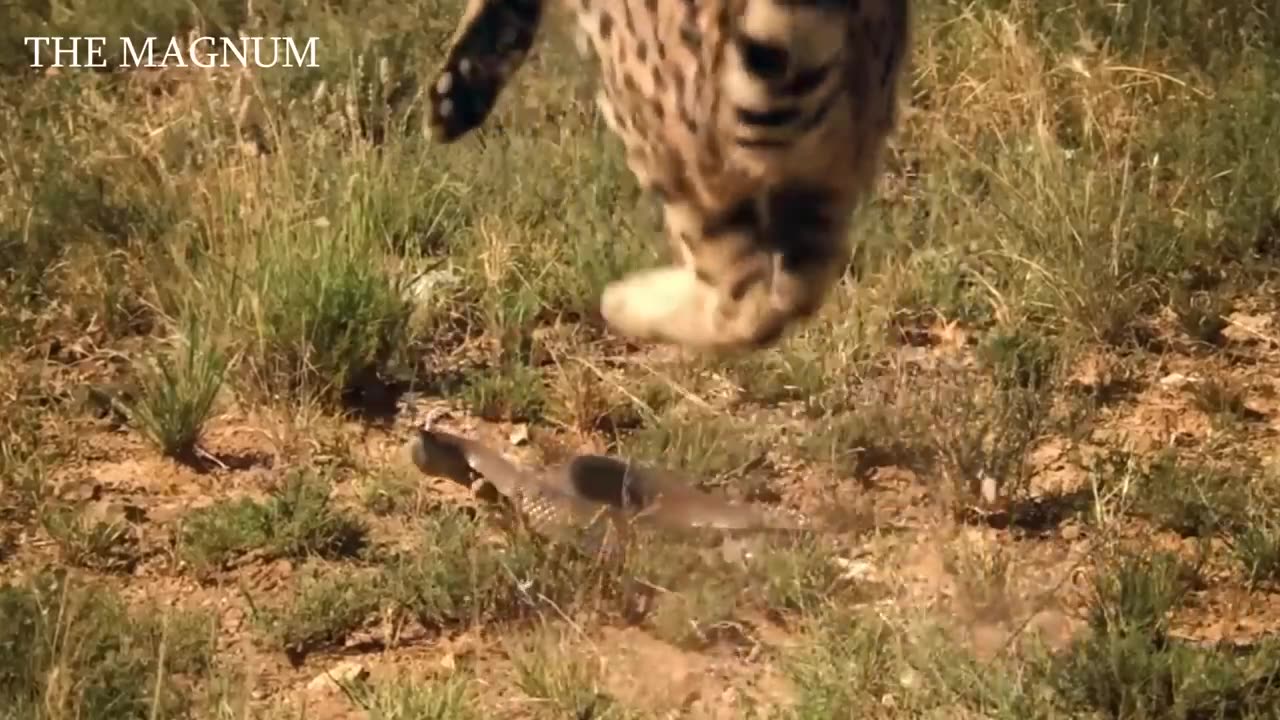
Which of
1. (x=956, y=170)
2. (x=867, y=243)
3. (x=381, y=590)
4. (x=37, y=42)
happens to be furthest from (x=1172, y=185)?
(x=37, y=42)

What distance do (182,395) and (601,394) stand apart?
0.74 meters

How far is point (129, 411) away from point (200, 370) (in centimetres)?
18

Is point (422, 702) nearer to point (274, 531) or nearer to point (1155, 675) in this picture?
point (274, 531)

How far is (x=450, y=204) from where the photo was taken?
4.19m

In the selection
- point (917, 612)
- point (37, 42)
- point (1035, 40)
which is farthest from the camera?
point (37, 42)

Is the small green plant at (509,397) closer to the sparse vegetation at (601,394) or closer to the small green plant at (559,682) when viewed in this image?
the sparse vegetation at (601,394)

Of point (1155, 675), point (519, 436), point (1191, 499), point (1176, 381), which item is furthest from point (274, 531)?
point (1176, 381)

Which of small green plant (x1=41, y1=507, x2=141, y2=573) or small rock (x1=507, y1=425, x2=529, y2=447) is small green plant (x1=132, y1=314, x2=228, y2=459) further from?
small rock (x1=507, y1=425, x2=529, y2=447)

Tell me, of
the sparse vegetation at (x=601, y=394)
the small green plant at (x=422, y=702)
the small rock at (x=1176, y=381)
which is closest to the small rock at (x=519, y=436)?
the sparse vegetation at (x=601, y=394)

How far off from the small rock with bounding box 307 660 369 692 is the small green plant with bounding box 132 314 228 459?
71cm

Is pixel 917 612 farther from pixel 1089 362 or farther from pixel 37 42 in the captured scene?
pixel 37 42

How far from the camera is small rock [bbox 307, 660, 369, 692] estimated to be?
3059mm

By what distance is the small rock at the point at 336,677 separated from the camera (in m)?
3.06

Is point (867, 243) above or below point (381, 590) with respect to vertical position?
above
